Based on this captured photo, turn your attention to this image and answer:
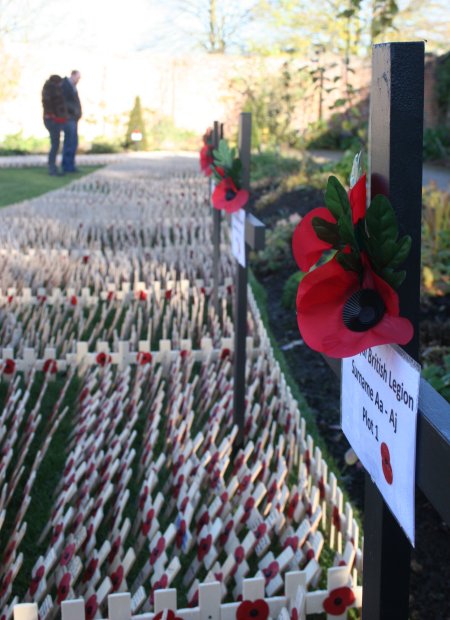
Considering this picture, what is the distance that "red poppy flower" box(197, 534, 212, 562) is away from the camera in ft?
9.19

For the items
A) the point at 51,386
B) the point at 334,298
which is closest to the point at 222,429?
the point at 51,386

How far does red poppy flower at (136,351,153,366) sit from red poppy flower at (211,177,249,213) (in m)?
1.06

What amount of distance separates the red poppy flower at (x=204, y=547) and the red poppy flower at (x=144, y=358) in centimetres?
192

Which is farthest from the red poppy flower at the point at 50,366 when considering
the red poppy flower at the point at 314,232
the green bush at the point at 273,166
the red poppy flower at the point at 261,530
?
the green bush at the point at 273,166

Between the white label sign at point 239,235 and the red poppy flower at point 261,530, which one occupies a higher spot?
the white label sign at point 239,235

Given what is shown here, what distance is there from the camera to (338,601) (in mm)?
2459

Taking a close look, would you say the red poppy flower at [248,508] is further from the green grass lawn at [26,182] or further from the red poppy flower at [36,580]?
the green grass lawn at [26,182]

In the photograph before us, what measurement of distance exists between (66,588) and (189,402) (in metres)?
1.67

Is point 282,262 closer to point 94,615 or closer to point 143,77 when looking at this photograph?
point 94,615

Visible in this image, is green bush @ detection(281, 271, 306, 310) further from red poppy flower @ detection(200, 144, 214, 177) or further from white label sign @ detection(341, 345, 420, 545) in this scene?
white label sign @ detection(341, 345, 420, 545)

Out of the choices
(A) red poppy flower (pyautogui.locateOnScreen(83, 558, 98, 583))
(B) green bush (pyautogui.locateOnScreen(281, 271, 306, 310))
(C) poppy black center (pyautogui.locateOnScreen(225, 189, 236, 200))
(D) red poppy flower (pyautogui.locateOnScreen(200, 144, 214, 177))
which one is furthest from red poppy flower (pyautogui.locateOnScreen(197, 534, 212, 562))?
(D) red poppy flower (pyautogui.locateOnScreen(200, 144, 214, 177))

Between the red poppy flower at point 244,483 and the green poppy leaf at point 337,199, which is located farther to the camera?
the red poppy flower at point 244,483

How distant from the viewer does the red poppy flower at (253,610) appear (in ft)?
7.72

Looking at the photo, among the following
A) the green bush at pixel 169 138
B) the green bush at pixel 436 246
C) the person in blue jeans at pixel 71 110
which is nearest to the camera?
the green bush at pixel 436 246
